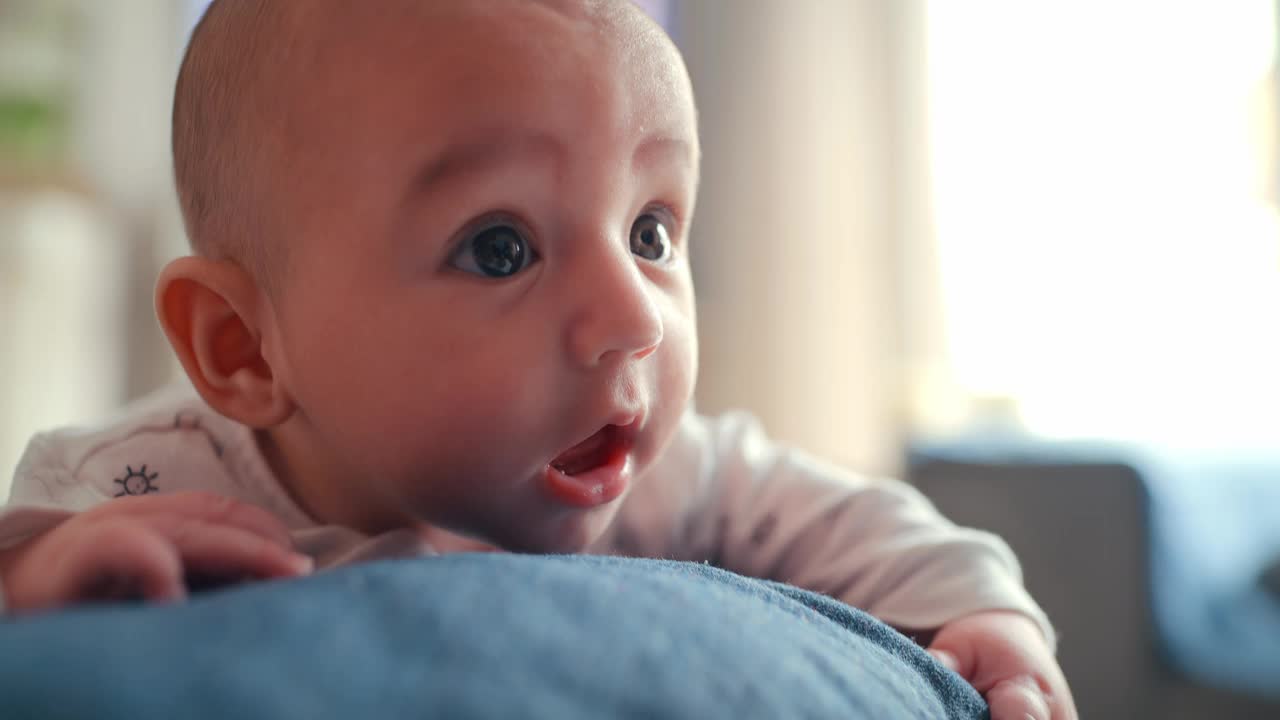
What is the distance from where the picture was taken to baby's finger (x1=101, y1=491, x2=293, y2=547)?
50cm

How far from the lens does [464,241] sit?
2.12ft

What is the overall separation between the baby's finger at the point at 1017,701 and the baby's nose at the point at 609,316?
268 millimetres

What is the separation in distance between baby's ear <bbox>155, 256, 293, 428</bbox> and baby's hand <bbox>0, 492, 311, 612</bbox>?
199 millimetres

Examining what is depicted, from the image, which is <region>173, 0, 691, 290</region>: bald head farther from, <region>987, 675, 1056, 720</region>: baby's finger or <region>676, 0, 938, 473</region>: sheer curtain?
<region>676, 0, 938, 473</region>: sheer curtain

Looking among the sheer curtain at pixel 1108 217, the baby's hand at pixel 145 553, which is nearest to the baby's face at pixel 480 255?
the baby's hand at pixel 145 553

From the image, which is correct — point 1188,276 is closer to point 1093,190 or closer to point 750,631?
point 1093,190

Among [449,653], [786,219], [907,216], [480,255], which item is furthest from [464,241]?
[907,216]

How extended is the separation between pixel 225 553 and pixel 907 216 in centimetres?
350

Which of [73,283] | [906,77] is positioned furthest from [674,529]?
[906,77]

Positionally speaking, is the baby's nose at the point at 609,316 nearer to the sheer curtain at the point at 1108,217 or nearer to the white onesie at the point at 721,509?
the white onesie at the point at 721,509

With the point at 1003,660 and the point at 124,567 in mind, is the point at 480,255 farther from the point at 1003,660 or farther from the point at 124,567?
the point at 1003,660

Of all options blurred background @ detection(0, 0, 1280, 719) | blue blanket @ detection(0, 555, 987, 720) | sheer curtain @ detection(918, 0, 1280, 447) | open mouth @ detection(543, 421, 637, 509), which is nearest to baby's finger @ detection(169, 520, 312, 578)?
blue blanket @ detection(0, 555, 987, 720)

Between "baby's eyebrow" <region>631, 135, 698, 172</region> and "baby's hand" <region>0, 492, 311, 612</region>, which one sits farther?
"baby's eyebrow" <region>631, 135, 698, 172</region>

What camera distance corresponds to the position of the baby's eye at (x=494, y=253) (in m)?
0.64
